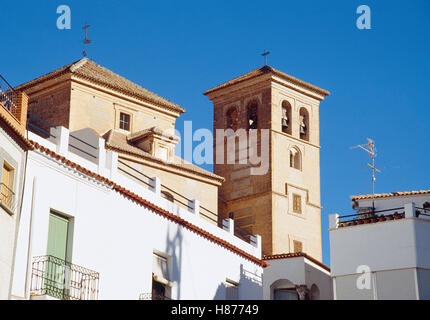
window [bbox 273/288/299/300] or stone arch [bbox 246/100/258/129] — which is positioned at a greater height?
stone arch [bbox 246/100/258/129]

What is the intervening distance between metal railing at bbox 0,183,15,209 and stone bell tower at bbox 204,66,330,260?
79.6 ft

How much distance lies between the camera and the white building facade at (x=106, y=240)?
21078 mm

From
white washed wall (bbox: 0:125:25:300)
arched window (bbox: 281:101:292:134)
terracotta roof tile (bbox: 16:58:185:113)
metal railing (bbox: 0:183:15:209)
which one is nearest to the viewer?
white washed wall (bbox: 0:125:25:300)

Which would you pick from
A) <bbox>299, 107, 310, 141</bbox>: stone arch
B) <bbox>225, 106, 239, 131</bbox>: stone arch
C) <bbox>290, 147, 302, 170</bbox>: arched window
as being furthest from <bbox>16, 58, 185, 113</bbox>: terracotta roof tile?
<bbox>299, 107, 310, 141</bbox>: stone arch

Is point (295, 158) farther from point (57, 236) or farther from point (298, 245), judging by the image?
point (57, 236)

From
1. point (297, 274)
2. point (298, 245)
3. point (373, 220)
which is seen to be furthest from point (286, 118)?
point (373, 220)

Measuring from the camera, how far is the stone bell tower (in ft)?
148

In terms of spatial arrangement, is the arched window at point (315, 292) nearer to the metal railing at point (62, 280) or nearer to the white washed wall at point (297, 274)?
the white washed wall at point (297, 274)

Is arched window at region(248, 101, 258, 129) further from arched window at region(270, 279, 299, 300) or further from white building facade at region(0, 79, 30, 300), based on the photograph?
white building facade at region(0, 79, 30, 300)

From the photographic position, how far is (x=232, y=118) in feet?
161

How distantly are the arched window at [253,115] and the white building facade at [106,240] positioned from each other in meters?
18.7

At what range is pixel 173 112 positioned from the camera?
4262cm
